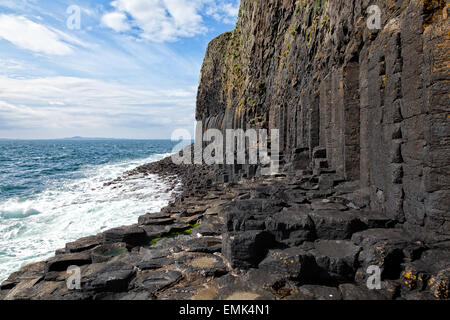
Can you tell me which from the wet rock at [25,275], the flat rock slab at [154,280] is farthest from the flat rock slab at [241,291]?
the wet rock at [25,275]

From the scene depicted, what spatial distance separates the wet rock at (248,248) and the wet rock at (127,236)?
3.40 metres

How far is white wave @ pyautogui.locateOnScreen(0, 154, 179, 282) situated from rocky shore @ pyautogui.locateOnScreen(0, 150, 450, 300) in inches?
171

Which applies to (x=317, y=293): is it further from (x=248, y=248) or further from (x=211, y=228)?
(x=211, y=228)

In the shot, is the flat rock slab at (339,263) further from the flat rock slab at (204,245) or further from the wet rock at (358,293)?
the flat rock slab at (204,245)

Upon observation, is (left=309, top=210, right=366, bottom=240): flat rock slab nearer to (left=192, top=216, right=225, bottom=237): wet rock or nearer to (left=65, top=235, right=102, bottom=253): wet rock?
(left=192, top=216, right=225, bottom=237): wet rock

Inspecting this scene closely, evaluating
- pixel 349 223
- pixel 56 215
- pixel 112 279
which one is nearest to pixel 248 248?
pixel 349 223

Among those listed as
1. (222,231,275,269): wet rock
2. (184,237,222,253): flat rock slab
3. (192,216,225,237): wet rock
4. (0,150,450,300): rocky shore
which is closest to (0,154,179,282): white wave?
(0,150,450,300): rocky shore

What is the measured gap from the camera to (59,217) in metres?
14.8

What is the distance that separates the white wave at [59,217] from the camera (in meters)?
10.3

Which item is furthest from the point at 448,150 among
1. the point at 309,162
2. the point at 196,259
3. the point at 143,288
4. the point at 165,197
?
the point at 165,197

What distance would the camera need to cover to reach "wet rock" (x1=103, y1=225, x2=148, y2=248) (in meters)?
7.11

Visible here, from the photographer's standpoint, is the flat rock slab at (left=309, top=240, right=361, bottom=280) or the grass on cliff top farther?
the grass on cliff top

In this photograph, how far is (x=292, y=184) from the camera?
8.66 meters
